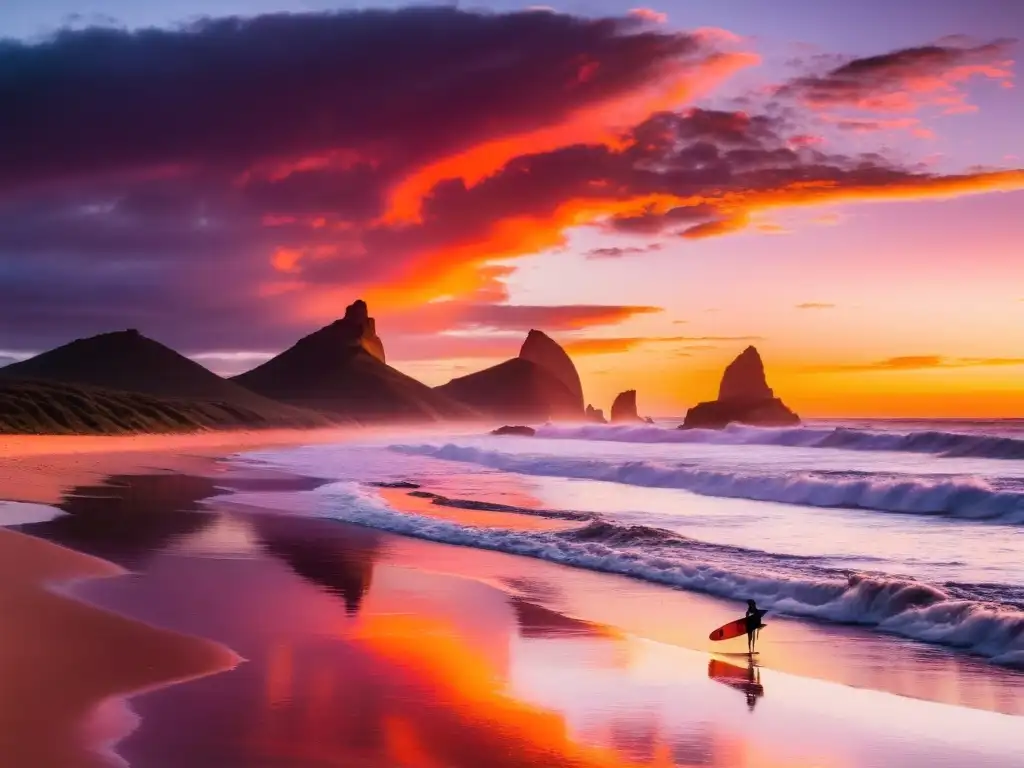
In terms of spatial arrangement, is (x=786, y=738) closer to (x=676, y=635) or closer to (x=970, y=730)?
(x=970, y=730)

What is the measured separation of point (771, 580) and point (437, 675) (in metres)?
9.17

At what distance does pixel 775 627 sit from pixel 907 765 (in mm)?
7036

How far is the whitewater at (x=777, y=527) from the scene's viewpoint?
1744 cm

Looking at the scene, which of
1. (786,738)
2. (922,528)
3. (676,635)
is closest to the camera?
(786,738)

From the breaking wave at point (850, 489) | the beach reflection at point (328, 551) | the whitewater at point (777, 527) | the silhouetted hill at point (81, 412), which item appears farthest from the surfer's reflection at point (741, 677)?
the silhouetted hill at point (81, 412)

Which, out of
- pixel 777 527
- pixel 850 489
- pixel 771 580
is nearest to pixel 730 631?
pixel 771 580

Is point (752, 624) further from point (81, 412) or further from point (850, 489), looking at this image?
point (81, 412)

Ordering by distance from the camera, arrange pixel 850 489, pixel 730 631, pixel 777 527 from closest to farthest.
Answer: pixel 730 631 < pixel 777 527 < pixel 850 489

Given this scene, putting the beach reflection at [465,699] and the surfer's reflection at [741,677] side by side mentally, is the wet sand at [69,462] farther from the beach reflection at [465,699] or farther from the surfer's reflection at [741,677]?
the surfer's reflection at [741,677]

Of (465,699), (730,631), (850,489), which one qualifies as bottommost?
(465,699)

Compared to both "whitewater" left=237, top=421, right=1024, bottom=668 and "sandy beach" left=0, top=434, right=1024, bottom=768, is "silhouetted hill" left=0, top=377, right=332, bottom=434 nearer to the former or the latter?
"whitewater" left=237, top=421, right=1024, bottom=668

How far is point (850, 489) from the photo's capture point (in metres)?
43.5

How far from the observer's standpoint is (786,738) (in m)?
10.3

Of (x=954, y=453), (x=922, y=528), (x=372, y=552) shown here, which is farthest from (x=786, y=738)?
(x=954, y=453)
